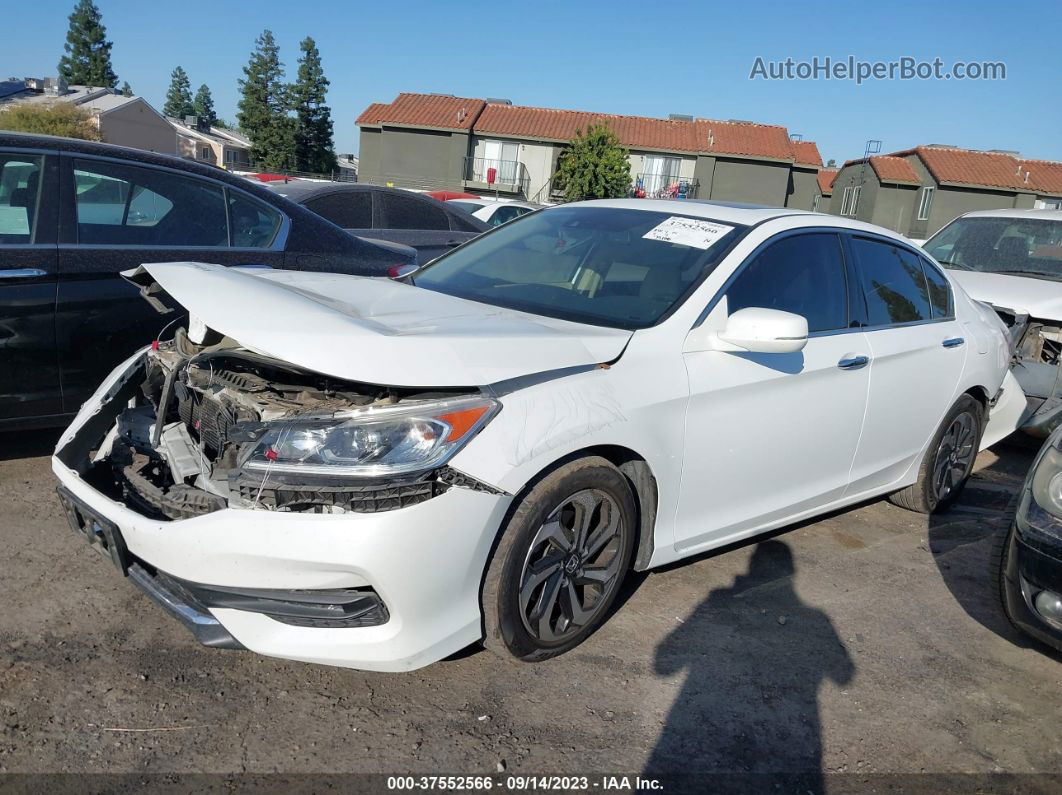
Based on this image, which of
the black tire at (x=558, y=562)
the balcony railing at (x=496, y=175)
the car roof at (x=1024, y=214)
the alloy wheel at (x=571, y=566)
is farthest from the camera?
the balcony railing at (x=496, y=175)

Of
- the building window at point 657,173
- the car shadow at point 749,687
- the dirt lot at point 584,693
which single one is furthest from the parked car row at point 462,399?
the building window at point 657,173

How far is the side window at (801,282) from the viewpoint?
356 cm

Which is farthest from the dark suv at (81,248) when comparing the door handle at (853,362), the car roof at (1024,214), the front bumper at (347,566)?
the car roof at (1024,214)

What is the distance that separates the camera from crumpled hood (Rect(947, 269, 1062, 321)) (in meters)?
6.20

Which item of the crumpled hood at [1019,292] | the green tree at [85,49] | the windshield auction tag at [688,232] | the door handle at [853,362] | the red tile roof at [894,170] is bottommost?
the door handle at [853,362]

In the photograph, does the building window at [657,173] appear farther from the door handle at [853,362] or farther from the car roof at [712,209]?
the door handle at [853,362]

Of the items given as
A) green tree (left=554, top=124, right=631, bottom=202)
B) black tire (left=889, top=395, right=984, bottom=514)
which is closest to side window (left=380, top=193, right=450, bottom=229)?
black tire (left=889, top=395, right=984, bottom=514)

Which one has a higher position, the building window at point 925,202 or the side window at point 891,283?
the building window at point 925,202

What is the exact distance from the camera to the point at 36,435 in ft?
16.2

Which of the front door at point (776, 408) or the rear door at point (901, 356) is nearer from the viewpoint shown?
the front door at point (776, 408)

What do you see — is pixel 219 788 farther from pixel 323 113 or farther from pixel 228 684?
pixel 323 113

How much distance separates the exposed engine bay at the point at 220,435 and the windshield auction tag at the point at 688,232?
5.04ft

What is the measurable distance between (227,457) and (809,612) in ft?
8.14

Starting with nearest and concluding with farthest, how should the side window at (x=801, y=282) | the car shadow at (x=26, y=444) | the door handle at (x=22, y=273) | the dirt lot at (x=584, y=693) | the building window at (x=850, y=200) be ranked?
1. the dirt lot at (x=584, y=693)
2. the side window at (x=801, y=282)
3. the door handle at (x=22, y=273)
4. the car shadow at (x=26, y=444)
5. the building window at (x=850, y=200)
